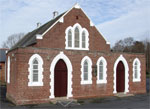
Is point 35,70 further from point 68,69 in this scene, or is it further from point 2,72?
point 2,72

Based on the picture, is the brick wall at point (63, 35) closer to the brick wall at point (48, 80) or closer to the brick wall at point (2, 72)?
the brick wall at point (48, 80)

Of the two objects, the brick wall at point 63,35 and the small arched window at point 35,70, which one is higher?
the brick wall at point 63,35

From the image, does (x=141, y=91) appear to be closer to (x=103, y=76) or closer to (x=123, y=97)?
(x=123, y=97)

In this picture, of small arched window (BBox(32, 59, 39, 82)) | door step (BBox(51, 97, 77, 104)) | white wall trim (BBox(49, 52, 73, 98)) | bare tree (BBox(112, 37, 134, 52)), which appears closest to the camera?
small arched window (BBox(32, 59, 39, 82))

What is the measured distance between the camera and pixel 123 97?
17359 millimetres

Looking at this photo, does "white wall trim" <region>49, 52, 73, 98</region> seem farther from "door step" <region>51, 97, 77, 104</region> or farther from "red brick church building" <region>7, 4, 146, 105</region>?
"door step" <region>51, 97, 77, 104</region>

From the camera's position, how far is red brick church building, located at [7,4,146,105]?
13.8 meters

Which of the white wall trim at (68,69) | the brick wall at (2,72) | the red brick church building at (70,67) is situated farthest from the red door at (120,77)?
the brick wall at (2,72)

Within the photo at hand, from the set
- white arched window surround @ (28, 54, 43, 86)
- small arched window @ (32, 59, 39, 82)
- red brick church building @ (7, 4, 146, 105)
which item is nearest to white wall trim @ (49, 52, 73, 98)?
red brick church building @ (7, 4, 146, 105)

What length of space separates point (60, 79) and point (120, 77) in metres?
6.75

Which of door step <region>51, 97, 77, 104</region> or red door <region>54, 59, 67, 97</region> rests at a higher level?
red door <region>54, 59, 67, 97</region>

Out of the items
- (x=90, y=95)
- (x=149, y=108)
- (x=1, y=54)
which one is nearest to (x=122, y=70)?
(x=90, y=95)

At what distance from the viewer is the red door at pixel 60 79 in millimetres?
15187

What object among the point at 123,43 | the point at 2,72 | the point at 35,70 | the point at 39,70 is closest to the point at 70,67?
the point at 39,70
